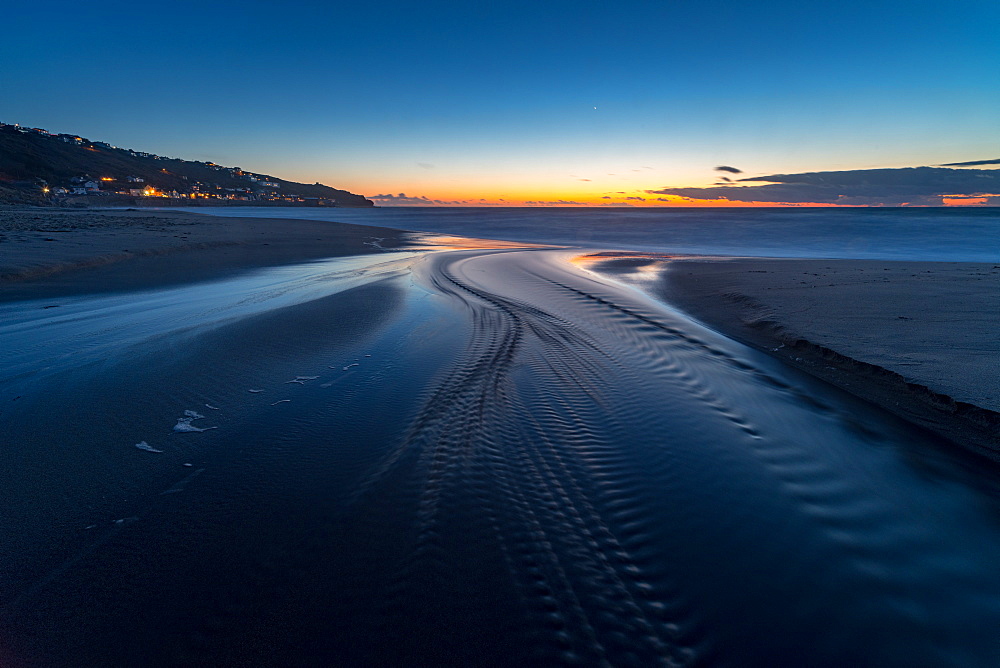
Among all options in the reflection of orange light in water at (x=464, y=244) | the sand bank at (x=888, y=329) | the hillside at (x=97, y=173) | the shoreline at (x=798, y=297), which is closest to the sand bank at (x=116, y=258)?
the shoreline at (x=798, y=297)

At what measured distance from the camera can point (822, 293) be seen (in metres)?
9.69

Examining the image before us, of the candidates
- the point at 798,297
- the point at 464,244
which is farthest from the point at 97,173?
the point at 798,297

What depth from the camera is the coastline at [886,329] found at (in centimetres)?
458

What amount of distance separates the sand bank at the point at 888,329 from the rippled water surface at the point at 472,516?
531 millimetres

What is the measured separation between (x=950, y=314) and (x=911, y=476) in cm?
554

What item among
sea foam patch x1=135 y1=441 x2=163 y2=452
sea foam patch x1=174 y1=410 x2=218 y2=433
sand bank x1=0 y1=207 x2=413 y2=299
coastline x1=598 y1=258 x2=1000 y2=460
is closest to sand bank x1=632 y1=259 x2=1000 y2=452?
coastline x1=598 y1=258 x2=1000 y2=460

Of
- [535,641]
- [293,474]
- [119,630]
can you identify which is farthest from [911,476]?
[119,630]

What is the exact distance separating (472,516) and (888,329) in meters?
7.36

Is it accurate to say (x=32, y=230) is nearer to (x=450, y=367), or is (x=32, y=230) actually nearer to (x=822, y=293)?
(x=450, y=367)

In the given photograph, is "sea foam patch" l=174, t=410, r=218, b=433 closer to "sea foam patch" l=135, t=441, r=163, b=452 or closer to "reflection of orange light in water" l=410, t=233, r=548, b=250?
"sea foam patch" l=135, t=441, r=163, b=452

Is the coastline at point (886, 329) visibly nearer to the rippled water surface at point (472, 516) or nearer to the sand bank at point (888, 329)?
the sand bank at point (888, 329)

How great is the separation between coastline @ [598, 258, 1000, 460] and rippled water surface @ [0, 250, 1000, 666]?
1.68ft

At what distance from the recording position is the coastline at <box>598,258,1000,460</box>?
458 centimetres

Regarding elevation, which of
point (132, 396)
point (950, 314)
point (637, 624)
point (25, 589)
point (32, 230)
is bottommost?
point (637, 624)
